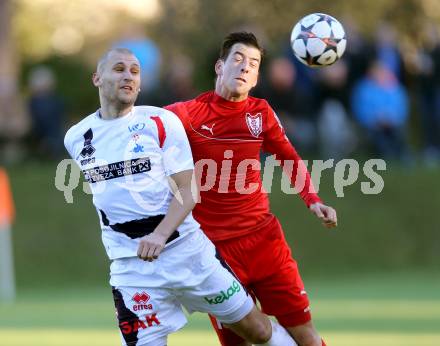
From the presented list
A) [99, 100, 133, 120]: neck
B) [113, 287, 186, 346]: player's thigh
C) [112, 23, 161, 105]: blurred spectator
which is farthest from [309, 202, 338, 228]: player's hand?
[112, 23, 161, 105]: blurred spectator

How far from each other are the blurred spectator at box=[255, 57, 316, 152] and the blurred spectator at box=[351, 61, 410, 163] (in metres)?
0.78

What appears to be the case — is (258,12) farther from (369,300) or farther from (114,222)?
(114,222)

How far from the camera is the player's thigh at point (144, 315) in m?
7.27

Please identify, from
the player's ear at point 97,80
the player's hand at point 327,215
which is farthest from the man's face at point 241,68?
the player's ear at point 97,80

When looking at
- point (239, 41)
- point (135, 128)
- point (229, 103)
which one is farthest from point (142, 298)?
point (239, 41)

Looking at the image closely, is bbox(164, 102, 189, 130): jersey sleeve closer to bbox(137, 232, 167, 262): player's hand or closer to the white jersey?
the white jersey

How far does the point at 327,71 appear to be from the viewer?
1781 cm

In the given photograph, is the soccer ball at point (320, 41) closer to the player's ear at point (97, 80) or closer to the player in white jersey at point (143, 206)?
the player in white jersey at point (143, 206)

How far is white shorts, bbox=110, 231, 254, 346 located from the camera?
7.25 m

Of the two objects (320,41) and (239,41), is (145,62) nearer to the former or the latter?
(320,41)

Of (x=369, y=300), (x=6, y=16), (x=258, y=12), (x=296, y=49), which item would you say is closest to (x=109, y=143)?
(x=296, y=49)

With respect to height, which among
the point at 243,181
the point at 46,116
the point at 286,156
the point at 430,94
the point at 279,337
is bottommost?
the point at 46,116

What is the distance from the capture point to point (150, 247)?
6.97 m

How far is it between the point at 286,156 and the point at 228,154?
450 millimetres
